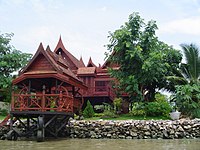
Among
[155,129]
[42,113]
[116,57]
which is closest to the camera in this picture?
[42,113]

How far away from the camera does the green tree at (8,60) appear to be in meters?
21.2

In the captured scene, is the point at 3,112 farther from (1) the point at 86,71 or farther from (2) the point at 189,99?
(2) the point at 189,99

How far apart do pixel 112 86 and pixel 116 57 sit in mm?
2071

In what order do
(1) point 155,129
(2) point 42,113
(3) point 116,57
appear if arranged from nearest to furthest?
(2) point 42,113 → (1) point 155,129 → (3) point 116,57

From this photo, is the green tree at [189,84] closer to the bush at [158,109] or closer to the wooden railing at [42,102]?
the bush at [158,109]

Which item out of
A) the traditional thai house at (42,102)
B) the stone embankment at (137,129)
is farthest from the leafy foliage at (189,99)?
the traditional thai house at (42,102)

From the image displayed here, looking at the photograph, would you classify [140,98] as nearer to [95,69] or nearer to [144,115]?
[144,115]

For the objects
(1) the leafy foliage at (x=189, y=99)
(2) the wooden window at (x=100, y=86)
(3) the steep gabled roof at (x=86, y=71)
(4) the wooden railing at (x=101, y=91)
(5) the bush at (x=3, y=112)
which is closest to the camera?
(1) the leafy foliage at (x=189, y=99)

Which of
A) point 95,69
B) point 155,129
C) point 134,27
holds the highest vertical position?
point 134,27

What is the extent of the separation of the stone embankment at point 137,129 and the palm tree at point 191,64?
14.0ft

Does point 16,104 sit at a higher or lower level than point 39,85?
lower

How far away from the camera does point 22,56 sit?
73.3ft

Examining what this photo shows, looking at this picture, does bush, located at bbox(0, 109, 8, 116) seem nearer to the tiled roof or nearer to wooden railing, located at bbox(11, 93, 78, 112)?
the tiled roof

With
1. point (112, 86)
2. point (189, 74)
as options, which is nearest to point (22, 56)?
point (112, 86)
